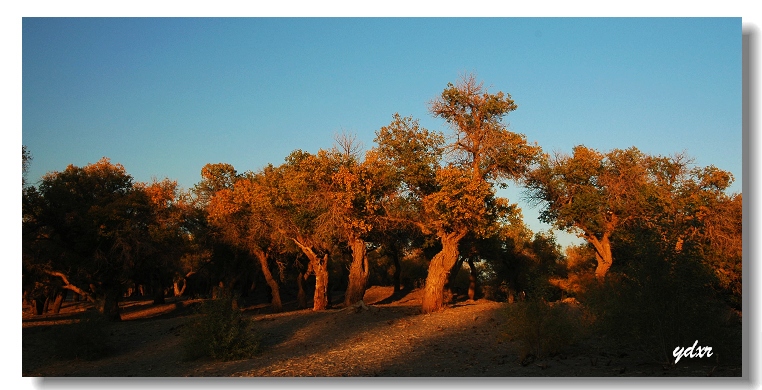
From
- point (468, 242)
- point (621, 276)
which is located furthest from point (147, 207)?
point (621, 276)

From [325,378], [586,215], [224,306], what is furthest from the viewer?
[586,215]

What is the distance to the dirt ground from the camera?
12969 mm

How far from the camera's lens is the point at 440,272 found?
21.5 metres

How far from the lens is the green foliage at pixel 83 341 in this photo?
54.6 feet

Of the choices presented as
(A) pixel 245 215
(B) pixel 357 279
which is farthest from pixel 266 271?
(B) pixel 357 279

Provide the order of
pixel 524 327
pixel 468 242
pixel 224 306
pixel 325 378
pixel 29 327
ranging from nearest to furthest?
pixel 325 378 < pixel 524 327 < pixel 224 306 < pixel 29 327 < pixel 468 242

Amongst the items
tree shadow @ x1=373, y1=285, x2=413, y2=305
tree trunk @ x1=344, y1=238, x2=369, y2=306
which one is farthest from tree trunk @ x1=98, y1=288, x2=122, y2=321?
tree shadow @ x1=373, y1=285, x2=413, y2=305

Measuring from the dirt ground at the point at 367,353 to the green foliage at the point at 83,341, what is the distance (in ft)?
0.89

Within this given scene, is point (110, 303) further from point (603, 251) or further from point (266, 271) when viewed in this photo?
point (603, 251)

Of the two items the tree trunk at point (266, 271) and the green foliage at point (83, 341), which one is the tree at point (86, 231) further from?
the tree trunk at point (266, 271)

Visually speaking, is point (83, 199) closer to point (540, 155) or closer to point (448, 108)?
point (448, 108)

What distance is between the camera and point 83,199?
23547 millimetres

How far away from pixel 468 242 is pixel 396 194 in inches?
311

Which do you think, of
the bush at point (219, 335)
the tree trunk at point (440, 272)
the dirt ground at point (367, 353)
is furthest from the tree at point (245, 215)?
the bush at point (219, 335)
